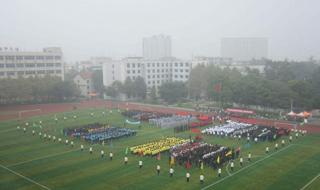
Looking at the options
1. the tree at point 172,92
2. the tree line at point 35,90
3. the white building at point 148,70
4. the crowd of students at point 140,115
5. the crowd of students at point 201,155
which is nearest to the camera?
the crowd of students at point 201,155

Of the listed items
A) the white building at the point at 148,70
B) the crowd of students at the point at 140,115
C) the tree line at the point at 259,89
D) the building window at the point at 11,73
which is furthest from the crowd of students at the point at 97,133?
the white building at the point at 148,70

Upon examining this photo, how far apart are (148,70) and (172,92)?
21.3 metres

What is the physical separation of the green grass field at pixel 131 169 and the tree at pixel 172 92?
96.9 ft

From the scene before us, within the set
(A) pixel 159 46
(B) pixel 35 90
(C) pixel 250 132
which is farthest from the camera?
(A) pixel 159 46

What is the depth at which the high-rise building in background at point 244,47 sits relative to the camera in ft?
583

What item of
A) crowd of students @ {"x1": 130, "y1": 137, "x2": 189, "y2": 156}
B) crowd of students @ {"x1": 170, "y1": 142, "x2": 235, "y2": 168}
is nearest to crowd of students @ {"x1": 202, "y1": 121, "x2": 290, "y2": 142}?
crowd of students @ {"x1": 170, "y1": 142, "x2": 235, "y2": 168}

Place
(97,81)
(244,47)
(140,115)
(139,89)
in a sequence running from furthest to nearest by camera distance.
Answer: (244,47) → (97,81) → (139,89) → (140,115)

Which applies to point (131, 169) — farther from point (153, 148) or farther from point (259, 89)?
point (259, 89)

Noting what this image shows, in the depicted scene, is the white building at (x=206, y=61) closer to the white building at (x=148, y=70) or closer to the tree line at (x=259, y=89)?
the white building at (x=148, y=70)

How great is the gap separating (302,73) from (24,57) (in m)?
66.3

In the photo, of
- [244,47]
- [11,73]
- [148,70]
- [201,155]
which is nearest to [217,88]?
[201,155]

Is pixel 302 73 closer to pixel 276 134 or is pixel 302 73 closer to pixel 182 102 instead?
pixel 182 102

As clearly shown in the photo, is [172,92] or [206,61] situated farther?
[206,61]

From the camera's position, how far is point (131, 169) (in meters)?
23.9
